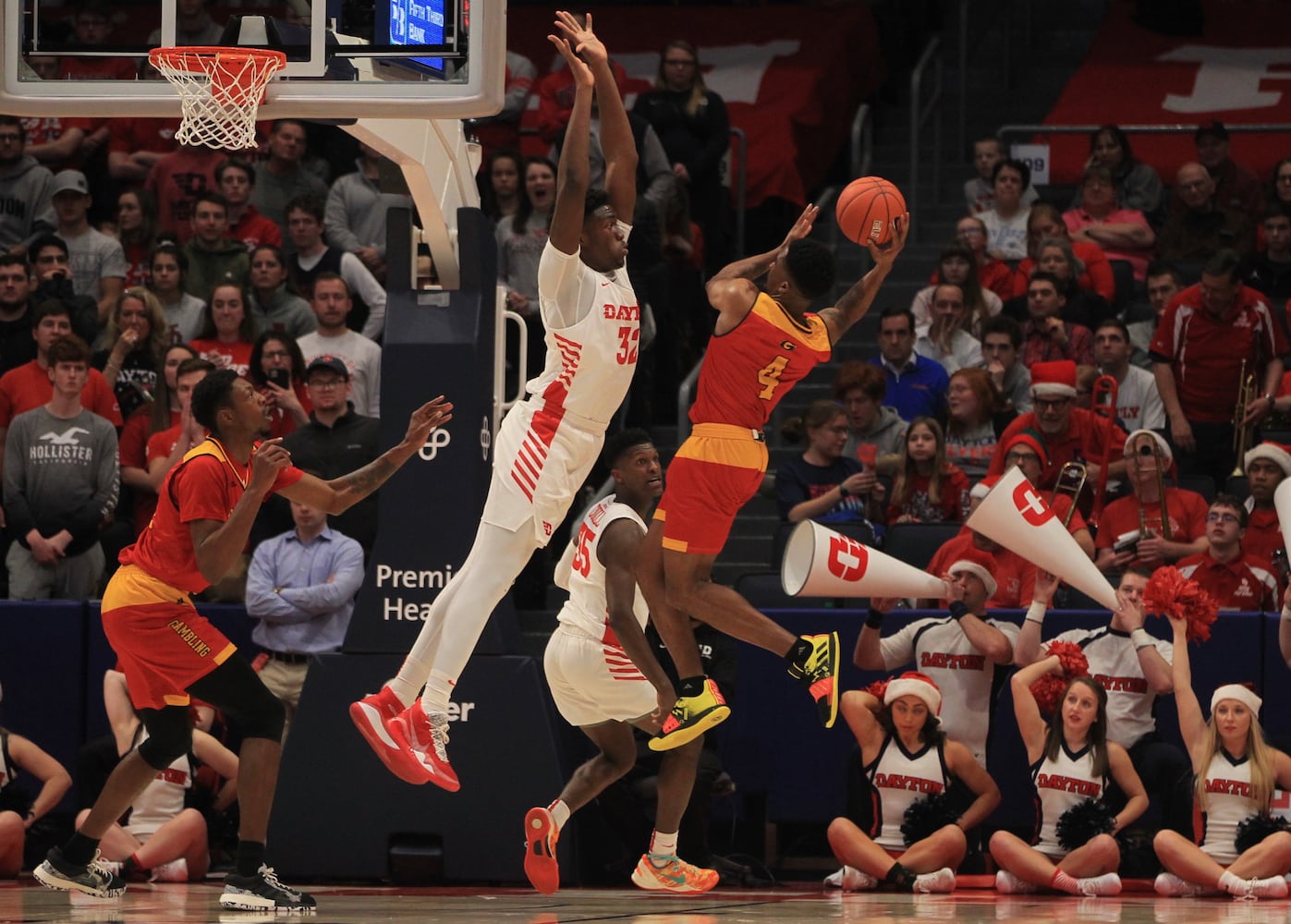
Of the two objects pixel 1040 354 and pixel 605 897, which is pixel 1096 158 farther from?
pixel 605 897

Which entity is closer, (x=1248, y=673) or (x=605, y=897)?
(x=605, y=897)

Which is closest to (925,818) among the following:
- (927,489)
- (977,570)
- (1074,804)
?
(1074,804)

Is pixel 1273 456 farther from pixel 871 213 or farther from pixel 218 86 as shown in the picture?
pixel 218 86

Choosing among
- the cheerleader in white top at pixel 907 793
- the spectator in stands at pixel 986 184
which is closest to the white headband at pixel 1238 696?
the cheerleader in white top at pixel 907 793

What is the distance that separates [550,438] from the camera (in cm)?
868

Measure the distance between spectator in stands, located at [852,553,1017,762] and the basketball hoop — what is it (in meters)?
4.47

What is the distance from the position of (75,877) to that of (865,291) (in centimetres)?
436

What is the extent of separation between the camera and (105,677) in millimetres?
11789

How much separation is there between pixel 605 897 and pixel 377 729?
1955 mm

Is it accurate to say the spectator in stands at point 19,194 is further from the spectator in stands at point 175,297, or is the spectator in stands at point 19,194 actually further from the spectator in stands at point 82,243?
the spectator in stands at point 175,297

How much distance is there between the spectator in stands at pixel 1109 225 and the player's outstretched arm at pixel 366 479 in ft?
23.3

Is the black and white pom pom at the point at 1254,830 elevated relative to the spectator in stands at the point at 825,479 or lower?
lower

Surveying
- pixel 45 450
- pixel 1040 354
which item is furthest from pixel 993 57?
pixel 45 450

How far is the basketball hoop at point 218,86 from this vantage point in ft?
28.4
